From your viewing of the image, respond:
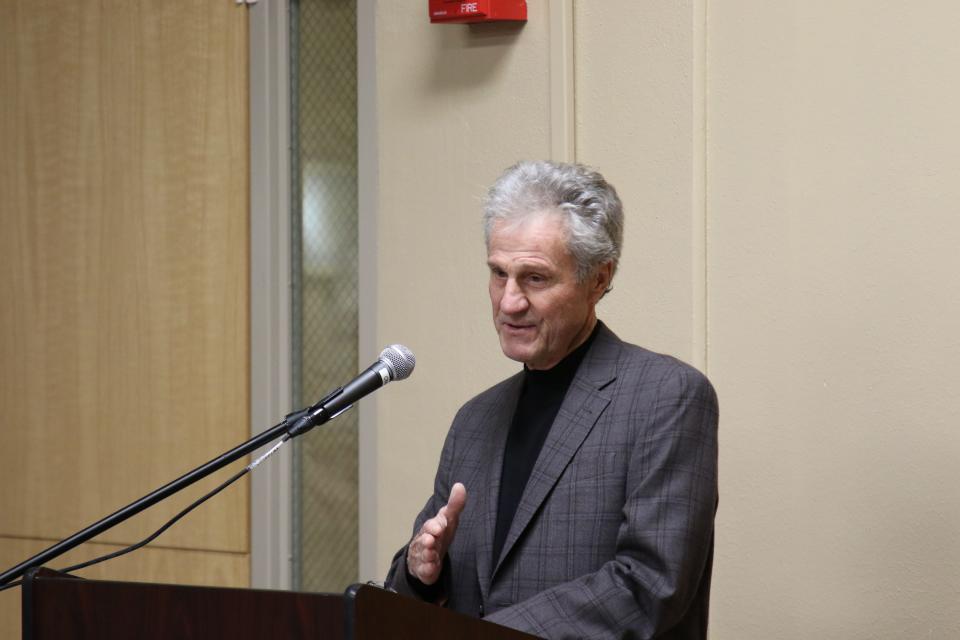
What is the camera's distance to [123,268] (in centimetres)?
428

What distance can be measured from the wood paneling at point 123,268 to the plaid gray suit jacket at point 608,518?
1.99 m

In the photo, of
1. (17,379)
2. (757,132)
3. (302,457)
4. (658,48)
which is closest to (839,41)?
(757,132)

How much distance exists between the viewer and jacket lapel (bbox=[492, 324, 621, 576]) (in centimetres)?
216

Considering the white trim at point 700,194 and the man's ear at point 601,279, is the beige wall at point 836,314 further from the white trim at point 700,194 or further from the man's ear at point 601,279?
the man's ear at point 601,279

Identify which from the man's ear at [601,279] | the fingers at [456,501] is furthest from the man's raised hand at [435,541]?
the man's ear at [601,279]

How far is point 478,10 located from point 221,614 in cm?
219

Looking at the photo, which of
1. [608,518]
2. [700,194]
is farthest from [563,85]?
[608,518]

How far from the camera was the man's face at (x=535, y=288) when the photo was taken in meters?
2.20

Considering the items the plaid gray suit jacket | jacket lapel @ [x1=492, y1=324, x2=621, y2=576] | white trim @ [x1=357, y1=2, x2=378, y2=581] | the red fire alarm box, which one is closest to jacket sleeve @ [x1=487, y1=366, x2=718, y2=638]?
the plaid gray suit jacket

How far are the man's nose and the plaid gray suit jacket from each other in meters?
0.16

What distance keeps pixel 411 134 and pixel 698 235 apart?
3.29 ft

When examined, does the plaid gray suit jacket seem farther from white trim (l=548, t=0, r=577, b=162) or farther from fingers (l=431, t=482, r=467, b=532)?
white trim (l=548, t=0, r=577, b=162)

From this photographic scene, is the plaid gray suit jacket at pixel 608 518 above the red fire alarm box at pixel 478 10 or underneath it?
underneath

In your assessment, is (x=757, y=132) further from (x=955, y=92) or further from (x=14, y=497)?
(x=14, y=497)
